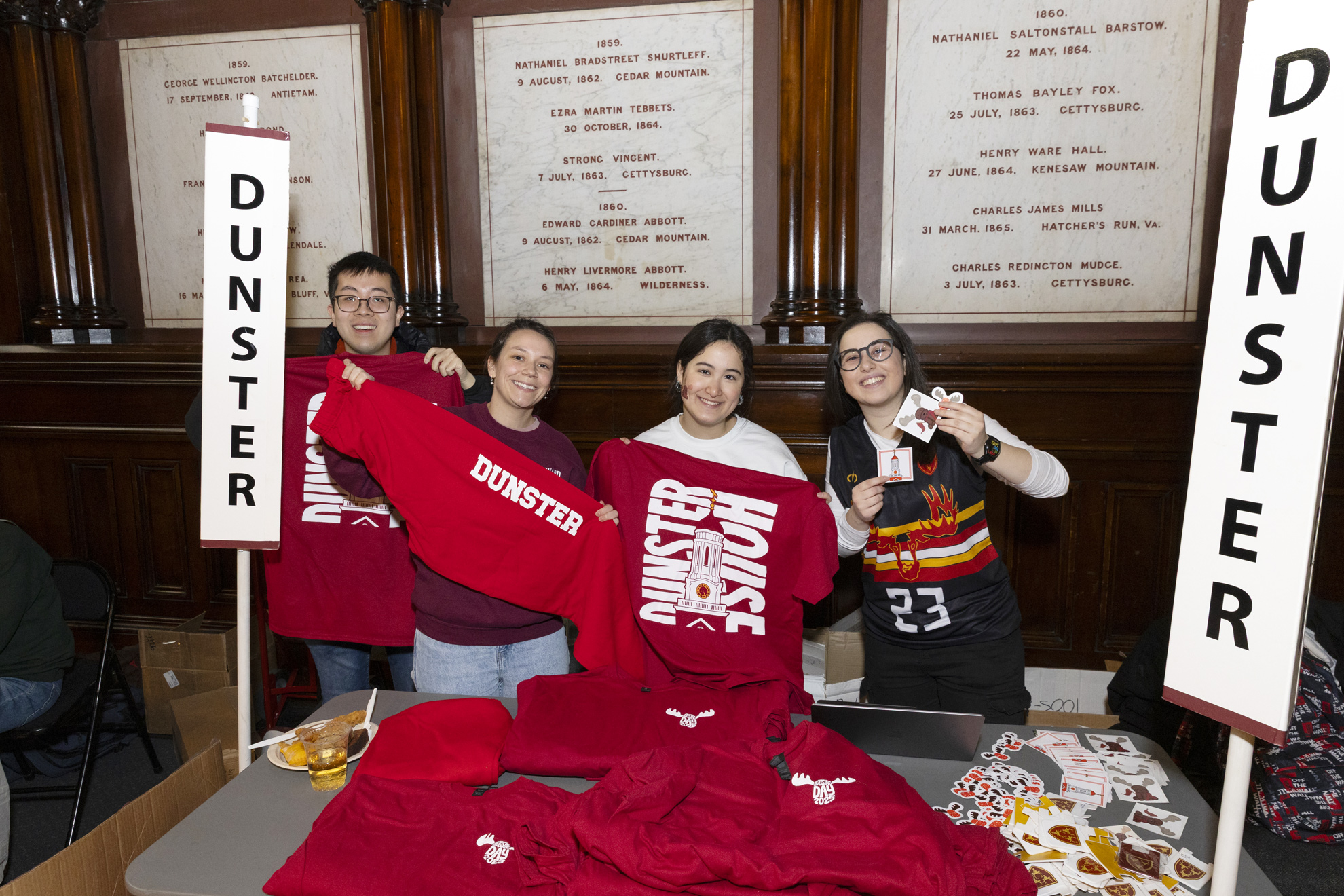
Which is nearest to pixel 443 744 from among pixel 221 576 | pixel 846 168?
pixel 846 168

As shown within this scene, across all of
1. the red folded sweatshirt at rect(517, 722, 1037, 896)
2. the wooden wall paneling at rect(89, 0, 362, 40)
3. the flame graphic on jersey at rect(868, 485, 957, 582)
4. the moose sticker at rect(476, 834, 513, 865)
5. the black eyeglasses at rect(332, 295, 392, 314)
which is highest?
the wooden wall paneling at rect(89, 0, 362, 40)

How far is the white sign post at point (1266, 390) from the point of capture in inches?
43.0

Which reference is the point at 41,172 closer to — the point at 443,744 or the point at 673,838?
the point at 443,744

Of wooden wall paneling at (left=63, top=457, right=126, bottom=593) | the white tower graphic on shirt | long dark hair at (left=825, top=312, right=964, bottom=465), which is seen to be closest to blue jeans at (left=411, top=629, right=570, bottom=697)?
the white tower graphic on shirt

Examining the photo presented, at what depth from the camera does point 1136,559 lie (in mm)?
3236

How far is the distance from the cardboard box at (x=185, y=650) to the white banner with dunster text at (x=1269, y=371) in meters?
3.43

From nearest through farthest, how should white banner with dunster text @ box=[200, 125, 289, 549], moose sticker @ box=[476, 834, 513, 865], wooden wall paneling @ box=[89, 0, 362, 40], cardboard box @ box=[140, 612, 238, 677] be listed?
moose sticker @ box=[476, 834, 513, 865]
white banner with dunster text @ box=[200, 125, 289, 549]
cardboard box @ box=[140, 612, 238, 677]
wooden wall paneling @ box=[89, 0, 362, 40]

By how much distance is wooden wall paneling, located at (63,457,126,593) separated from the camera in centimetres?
389

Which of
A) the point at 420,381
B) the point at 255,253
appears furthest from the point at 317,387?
the point at 255,253

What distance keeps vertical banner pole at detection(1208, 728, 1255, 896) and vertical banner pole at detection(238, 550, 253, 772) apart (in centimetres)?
193

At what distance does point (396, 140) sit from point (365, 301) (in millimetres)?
1448

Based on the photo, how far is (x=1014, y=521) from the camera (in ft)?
10.8

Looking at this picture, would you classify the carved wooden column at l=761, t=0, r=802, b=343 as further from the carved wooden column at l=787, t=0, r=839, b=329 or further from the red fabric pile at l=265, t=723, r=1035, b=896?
the red fabric pile at l=265, t=723, r=1035, b=896

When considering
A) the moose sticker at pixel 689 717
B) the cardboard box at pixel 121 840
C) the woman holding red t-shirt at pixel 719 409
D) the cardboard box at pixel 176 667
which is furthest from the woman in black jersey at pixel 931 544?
the cardboard box at pixel 176 667
